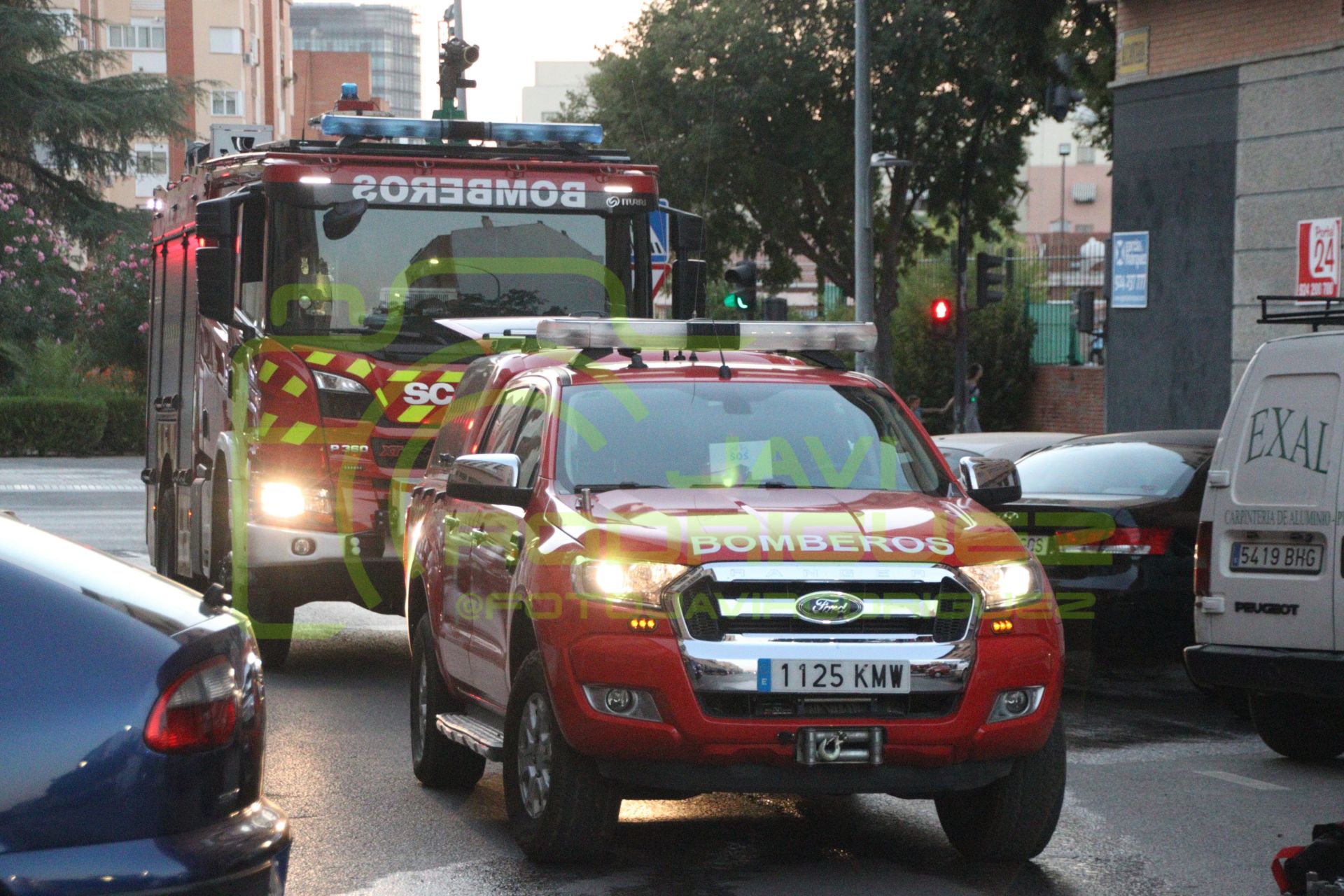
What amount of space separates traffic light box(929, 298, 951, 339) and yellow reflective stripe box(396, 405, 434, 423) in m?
17.7

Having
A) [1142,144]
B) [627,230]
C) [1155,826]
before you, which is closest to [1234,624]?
[1155,826]

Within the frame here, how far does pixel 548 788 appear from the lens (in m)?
6.27

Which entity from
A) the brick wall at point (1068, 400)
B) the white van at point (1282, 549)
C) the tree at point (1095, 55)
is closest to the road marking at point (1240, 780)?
the white van at point (1282, 549)

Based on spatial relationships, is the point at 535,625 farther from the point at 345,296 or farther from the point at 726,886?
the point at 345,296

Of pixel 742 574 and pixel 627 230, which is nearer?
pixel 742 574

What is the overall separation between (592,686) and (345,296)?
556 cm

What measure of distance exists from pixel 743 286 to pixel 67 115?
31045 millimetres

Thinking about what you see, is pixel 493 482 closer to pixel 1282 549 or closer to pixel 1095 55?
pixel 1282 549

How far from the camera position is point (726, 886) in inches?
243

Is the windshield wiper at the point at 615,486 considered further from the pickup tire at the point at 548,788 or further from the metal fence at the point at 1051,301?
the metal fence at the point at 1051,301

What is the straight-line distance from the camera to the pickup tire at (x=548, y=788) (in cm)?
618

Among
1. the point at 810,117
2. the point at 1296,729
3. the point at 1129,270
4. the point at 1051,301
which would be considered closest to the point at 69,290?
the point at 810,117

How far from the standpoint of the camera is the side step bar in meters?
6.83

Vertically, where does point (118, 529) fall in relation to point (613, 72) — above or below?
below
